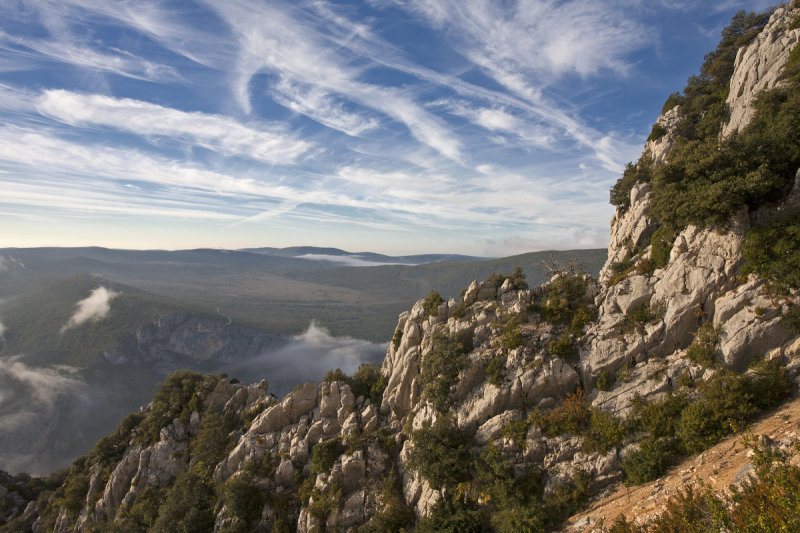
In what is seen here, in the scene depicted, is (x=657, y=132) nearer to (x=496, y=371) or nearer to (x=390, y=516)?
(x=496, y=371)

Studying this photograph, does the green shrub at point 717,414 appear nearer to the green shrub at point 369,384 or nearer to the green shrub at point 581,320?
the green shrub at point 581,320

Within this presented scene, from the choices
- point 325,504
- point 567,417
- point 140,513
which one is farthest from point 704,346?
point 140,513

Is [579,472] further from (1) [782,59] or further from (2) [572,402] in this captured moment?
A: (1) [782,59]

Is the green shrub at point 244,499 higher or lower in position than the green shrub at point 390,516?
lower

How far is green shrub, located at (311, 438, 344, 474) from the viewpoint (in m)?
32.9

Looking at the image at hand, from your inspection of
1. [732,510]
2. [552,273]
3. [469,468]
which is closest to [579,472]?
[469,468]

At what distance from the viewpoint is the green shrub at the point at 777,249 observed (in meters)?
→ 22.4

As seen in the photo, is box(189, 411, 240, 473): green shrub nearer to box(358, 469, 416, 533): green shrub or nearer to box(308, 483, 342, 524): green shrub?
box(308, 483, 342, 524): green shrub

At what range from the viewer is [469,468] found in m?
27.2

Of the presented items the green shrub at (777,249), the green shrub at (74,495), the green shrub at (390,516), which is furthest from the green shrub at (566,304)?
the green shrub at (74,495)

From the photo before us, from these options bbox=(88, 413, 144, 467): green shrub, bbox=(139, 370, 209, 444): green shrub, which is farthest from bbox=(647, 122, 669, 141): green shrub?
bbox=(88, 413, 144, 467): green shrub

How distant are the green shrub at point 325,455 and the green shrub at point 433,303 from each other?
17314 mm

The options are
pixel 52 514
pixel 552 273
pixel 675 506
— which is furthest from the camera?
Result: pixel 52 514

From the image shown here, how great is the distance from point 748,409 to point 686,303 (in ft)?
27.1
